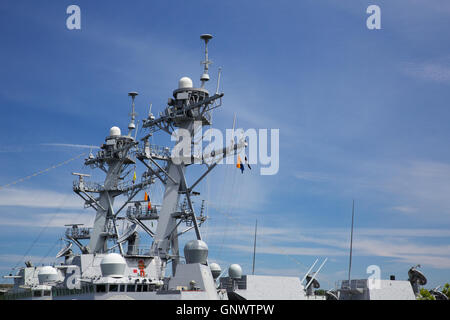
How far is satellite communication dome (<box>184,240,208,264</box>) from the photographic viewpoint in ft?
108

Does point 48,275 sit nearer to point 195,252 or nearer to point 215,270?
point 215,270

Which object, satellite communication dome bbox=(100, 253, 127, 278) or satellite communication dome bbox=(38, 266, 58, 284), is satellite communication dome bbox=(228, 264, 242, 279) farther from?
satellite communication dome bbox=(38, 266, 58, 284)

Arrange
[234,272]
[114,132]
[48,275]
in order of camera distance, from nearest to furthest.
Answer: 1. [234,272]
2. [48,275]
3. [114,132]

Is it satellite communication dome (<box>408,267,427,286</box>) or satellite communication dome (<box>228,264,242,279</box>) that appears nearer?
satellite communication dome (<box>228,264,242,279</box>)

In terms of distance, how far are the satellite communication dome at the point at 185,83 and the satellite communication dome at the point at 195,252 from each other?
16969 mm

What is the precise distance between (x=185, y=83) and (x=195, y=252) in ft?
58.9

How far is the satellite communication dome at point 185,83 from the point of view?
145 feet

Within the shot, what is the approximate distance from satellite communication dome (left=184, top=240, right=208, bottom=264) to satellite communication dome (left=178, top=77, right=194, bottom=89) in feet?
55.7

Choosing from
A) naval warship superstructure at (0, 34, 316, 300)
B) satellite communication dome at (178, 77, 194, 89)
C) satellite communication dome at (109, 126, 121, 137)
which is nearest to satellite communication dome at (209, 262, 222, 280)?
naval warship superstructure at (0, 34, 316, 300)

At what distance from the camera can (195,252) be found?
32.9m

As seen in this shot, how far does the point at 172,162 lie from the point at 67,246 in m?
22.2

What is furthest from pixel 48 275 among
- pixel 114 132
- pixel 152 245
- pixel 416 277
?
pixel 416 277
